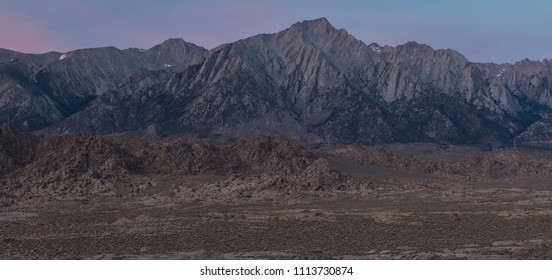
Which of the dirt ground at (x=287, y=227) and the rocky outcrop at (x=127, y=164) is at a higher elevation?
the rocky outcrop at (x=127, y=164)

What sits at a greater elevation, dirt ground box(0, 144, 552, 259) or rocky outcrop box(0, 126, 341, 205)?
rocky outcrop box(0, 126, 341, 205)

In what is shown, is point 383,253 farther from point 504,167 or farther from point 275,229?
point 504,167

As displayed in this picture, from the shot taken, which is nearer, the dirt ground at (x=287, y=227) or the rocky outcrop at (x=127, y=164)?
the dirt ground at (x=287, y=227)

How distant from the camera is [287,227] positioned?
51656 millimetres

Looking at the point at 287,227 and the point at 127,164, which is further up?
the point at 127,164

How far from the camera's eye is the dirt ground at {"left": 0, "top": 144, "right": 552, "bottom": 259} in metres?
39.9

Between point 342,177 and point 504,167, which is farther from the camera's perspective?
point 504,167

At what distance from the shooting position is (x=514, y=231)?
48812 millimetres

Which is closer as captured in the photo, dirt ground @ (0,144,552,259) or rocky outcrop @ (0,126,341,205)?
dirt ground @ (0,144,552,259)

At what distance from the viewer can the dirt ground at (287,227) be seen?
131ft

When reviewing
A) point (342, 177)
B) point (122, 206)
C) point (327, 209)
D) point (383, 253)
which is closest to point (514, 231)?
point (383, 253)

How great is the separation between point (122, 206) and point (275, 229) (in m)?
27.7

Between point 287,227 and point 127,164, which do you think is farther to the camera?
point 127,164
